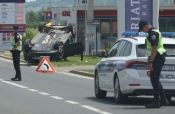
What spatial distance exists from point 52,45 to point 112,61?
70.5 feet

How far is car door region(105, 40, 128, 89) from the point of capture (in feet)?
48.8

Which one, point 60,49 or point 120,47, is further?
point 60,49

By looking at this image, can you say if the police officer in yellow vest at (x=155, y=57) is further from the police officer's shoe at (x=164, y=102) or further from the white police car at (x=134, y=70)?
the white police car at (x=134, y=70)

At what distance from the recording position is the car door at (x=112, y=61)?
586 inches

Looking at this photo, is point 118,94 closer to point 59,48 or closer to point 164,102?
point 164,102

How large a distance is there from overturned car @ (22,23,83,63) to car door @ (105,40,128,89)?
19.8 metres

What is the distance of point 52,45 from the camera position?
36281 mm

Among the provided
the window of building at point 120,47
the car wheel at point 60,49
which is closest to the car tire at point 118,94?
the window of building at point 120,47

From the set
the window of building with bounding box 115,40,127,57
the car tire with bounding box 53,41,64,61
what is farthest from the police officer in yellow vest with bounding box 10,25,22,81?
the car tire with bounding box 53,41,64,61

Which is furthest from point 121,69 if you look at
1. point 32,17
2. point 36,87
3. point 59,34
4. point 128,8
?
point 32,17

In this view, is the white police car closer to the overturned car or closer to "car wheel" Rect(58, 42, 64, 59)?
the overturned car

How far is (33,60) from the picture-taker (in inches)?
1403

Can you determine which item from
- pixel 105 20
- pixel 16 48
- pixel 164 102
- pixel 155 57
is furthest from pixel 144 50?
pixel 105 20

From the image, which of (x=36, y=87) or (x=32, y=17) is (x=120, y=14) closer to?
(x=36, y=87)
